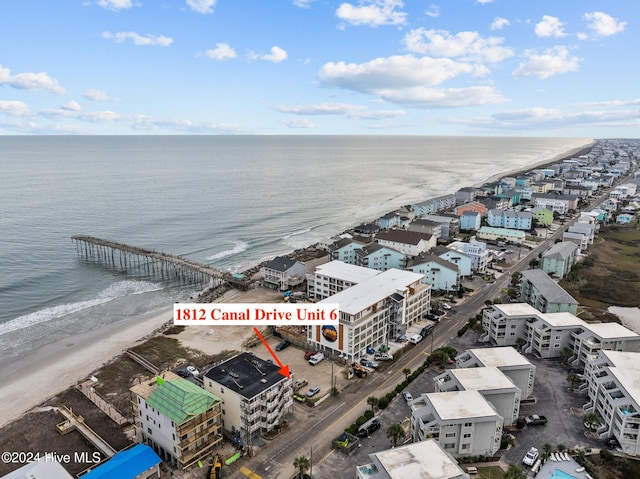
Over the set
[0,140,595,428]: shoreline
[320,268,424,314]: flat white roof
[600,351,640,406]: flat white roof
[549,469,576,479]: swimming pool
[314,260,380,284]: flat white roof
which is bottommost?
[0,140,595,428]: shoreline

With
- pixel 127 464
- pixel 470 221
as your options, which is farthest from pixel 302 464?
pixel 470 221

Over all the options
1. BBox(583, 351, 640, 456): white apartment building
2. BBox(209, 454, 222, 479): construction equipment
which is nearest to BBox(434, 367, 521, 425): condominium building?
BBox(583, 351, 640, 456): white apartment building

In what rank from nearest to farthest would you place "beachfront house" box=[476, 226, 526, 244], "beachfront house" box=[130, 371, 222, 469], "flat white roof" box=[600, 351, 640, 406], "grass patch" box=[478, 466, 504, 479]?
"grass patch" box=[478, 466, 504, 479], "beachfront house" box=[130, 371, 222, 469], "flat white roof" box=[600, 351, 640, 406], "beachfront house" box=[476, 226, 526, 244]

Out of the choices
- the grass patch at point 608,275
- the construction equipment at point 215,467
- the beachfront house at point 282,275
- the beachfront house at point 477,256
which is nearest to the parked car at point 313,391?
the construction equipment at point 215,467

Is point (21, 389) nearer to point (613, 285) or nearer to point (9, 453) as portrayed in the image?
point (9, 453)

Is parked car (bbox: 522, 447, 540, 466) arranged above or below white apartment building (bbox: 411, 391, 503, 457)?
below

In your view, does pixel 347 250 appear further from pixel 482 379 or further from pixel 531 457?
pixel 531 457

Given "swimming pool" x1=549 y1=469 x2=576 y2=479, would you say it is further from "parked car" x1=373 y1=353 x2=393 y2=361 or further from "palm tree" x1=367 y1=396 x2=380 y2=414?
"parked car" x1=373 y1=353 x2=393 y2=361

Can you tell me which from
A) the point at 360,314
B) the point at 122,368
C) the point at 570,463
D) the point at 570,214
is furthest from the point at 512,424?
the point at 570,214
